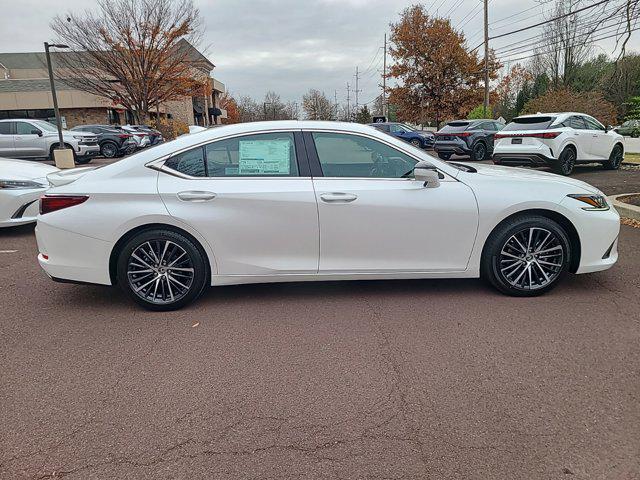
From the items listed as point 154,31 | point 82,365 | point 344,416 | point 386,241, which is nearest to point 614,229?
point 386,241

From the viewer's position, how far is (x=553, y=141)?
11.3 metres

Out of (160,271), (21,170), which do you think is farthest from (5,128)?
(160,271)

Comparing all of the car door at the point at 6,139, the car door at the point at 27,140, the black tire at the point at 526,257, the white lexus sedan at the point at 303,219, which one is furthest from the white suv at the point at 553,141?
the car door at the point at 6,139

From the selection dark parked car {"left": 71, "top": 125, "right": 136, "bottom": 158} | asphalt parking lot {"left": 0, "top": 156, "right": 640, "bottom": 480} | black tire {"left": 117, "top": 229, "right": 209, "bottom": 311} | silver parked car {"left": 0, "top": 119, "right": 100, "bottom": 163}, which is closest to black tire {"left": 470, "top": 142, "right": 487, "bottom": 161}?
asphalt parking lot {"left": 0, "top": 156, "right": 640, "bottom": 480}

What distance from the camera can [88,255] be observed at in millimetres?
3879

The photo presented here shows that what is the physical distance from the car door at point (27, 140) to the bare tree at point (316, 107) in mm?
48955

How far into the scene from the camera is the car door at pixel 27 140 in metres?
17.8

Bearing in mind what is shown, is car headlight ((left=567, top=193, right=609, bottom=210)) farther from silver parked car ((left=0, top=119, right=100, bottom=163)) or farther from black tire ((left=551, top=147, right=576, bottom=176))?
silver parked car ((left=0, top=119, right=100, bottom=163))

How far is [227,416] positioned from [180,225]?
1.83 metres

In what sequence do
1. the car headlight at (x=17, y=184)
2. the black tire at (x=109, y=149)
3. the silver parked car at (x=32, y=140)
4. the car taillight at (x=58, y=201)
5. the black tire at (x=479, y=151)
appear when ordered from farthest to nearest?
1. the black tire at (x=109, y=149)
2. the silver parked car at (x=32, y=140)
3. the black tire at (x=479, y=151)
4. the car headlight at (x=17, y=184)
5. the car taillight at (x=58, y=201)

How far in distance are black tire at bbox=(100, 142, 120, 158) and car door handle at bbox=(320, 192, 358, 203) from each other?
2206cm

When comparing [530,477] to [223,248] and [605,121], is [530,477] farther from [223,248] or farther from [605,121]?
[605,121]

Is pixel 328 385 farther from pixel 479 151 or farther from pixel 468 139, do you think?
pixel 479 151

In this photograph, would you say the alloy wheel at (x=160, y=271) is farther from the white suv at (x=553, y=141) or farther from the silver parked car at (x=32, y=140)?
the silver parked car at (x=32, y=140)
